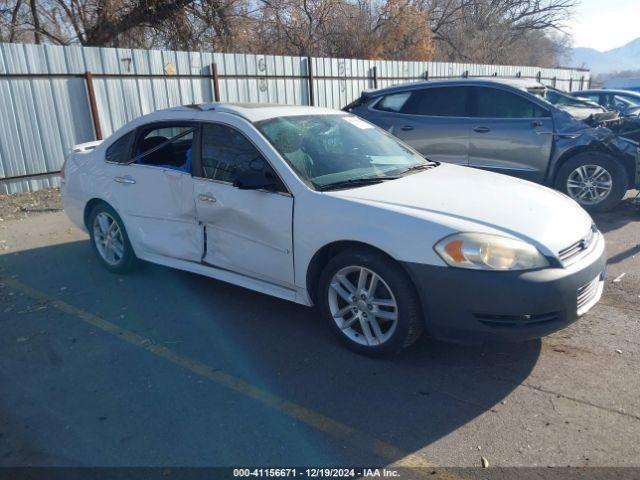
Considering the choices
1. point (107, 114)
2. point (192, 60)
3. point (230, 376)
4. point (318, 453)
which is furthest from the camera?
point (192, 60)

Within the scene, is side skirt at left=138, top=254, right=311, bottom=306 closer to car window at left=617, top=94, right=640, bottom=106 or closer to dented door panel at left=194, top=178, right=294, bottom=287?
dented door panel at left=194, top=178, right=294, bottom=287

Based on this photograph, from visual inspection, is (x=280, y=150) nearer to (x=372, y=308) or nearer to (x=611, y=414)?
(x=372, y=308)

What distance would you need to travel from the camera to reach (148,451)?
266 centimetres

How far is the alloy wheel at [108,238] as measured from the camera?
5234 millimetres

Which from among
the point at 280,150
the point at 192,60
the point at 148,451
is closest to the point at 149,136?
the point at 280,150

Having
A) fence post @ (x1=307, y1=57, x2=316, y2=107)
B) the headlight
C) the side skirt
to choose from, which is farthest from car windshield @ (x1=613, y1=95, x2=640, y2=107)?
the side skirt

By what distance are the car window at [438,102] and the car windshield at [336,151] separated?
127 inches

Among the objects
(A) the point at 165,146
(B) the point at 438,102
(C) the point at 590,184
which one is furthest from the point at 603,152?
(A) the point at 165,146

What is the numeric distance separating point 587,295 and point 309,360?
5.94 feet

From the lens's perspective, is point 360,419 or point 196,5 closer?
point 360,419

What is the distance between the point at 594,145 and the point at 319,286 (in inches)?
201

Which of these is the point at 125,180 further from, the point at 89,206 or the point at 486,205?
the point at 486,205

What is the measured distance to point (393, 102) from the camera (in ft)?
26.3

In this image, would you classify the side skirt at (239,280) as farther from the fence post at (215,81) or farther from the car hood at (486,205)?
the fence post at (215,81)
